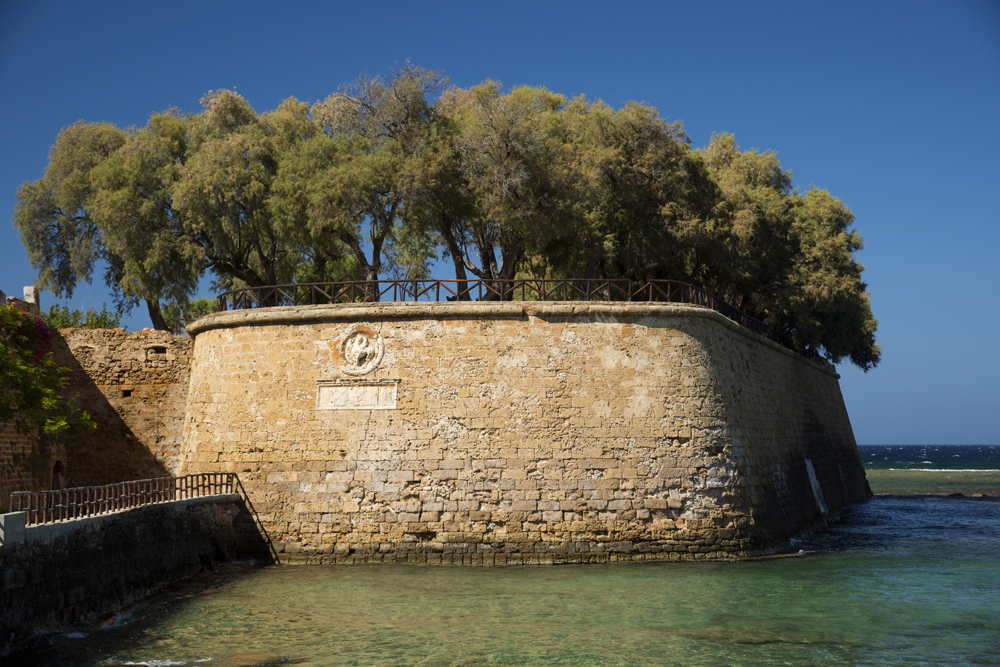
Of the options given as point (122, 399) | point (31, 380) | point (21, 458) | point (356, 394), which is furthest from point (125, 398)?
point (356, 394)

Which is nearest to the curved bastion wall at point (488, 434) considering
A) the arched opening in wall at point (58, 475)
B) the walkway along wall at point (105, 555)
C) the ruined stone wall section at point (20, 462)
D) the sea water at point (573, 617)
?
the sea water at point (573, 617)

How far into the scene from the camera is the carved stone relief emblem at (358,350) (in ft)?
49.5

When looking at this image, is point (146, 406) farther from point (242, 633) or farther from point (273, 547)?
point (242, 633)

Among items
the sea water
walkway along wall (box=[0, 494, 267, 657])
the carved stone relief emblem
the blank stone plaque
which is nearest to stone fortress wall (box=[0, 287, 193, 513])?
walkway along wall (box=[0, 494, 267, 657])

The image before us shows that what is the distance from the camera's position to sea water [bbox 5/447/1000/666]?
29.1 ft

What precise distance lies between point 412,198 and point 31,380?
894 cm

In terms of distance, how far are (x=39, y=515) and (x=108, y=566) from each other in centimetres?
115

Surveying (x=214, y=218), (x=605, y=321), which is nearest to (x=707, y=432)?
(x=605, y=321)

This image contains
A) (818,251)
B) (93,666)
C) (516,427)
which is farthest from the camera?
(818,251)

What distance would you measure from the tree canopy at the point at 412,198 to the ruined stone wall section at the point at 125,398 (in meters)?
2.56

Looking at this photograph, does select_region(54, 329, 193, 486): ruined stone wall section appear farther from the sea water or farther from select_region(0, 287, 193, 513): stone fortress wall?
the sea water

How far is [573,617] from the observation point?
34.0 ft

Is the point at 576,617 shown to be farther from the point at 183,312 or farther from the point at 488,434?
the point at 183,312

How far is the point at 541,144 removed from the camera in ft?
59.6
